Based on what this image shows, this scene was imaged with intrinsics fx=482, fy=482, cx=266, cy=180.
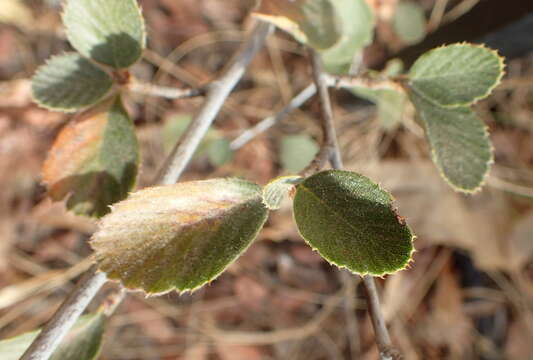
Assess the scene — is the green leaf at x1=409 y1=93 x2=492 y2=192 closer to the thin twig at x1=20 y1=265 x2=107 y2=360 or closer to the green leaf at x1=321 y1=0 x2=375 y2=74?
the green leaf at x1=321 y1=0 x2=375 y2=74

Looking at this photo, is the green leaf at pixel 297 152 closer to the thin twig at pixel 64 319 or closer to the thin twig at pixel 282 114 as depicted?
the thin twig at pixel 282 114

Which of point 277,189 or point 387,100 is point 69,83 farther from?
point 387,100

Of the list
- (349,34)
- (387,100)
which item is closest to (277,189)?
(349,34)

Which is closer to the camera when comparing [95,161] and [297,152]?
[95,161]

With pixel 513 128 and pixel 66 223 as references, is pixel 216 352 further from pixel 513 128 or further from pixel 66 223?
pixel 513 128

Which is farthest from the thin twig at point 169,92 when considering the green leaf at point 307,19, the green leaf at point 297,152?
the green leaf at point 297,152

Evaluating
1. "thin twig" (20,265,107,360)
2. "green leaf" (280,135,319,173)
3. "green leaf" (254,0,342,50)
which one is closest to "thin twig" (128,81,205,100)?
"green leaf" (254,0,342,50)

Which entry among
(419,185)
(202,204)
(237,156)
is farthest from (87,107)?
(419,185)
